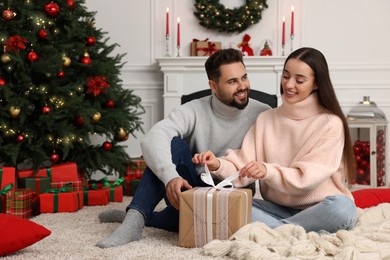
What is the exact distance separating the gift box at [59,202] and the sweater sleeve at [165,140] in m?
1.00

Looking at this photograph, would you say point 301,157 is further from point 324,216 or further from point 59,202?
point 59,202

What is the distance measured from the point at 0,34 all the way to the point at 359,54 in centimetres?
282

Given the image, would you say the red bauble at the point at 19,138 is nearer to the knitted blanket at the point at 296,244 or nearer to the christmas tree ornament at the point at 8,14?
the christmas tree ornament at the point at 8,14

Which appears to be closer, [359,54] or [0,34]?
[0,34]

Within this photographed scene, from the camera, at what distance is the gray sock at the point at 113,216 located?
281 centimetres

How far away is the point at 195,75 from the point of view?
16.1 ft

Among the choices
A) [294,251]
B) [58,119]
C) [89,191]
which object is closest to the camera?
[294,251]

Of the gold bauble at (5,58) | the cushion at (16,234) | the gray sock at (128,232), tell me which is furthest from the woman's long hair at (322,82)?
the gold bauble at (5,58)

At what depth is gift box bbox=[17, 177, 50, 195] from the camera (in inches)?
140

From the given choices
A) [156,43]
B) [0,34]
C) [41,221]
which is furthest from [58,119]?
[156,43]

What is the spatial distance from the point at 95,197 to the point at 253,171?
162 cm

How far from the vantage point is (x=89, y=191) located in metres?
3.59

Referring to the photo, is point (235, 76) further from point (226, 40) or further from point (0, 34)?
point (226, 40)

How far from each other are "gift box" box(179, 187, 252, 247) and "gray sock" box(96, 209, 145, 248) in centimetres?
22
